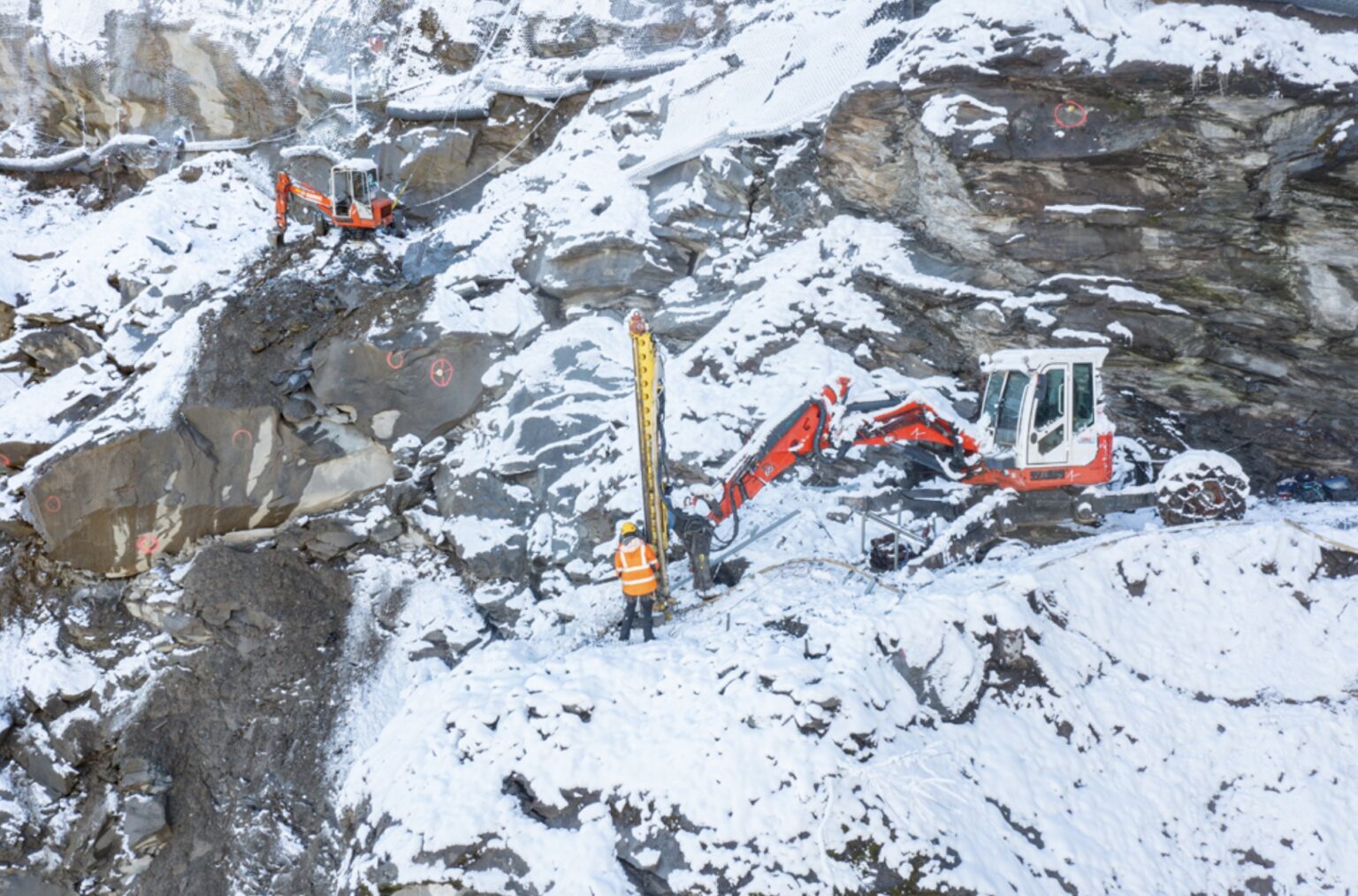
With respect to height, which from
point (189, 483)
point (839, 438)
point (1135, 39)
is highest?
point (1135, 39)

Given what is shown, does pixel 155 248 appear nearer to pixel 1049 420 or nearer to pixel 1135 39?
pixel 1049 420

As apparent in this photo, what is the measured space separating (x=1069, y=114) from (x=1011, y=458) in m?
3.99

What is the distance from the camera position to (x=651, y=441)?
830 cm

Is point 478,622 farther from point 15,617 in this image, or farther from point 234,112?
point 234,112

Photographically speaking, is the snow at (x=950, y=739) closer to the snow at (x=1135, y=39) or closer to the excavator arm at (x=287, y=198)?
the snow at (x=1135, y=39)

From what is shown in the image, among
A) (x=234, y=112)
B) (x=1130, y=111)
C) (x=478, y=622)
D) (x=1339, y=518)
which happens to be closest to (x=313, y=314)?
(x=478, y=622)

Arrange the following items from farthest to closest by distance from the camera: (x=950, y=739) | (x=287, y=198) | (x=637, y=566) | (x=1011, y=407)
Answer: (x=287, y=198), (x=1011, y=407), (x=637, y=566), (x=950, y=739)

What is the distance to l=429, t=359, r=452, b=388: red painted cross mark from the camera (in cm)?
1248

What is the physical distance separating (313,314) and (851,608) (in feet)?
31.0

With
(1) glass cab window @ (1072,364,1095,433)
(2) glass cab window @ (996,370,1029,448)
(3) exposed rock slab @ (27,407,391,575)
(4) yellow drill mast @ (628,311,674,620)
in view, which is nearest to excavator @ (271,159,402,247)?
(3) exposed rock slab @ (27,407,391,575)

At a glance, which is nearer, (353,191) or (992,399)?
(992,399)

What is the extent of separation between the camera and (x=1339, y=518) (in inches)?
336

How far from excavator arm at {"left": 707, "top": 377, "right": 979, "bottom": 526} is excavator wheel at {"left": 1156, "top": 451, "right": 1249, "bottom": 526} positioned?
1788mm

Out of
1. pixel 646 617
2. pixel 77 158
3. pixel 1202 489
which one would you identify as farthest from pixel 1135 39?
pixel 77 158
